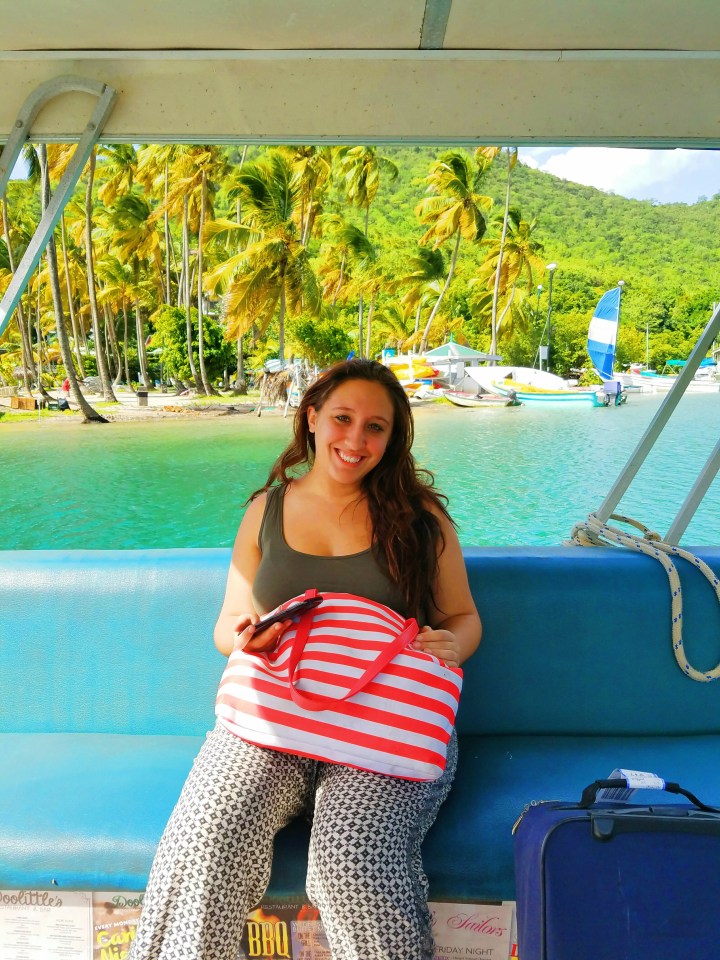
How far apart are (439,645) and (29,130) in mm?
1371

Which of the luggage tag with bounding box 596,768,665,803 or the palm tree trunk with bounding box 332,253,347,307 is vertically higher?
the palm tree trunk with bounding box 332,253,347,307

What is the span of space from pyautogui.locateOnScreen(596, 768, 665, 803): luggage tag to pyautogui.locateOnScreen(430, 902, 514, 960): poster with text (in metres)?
0.27

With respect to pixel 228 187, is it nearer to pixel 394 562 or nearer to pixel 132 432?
pixel 132 432

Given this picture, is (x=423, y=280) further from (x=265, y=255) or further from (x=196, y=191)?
(x=196, y=191)

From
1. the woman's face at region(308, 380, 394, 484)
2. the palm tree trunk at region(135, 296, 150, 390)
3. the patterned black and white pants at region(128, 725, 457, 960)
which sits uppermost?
the woman's face at region(308, 380, 394, 484)

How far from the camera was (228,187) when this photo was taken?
979 inches

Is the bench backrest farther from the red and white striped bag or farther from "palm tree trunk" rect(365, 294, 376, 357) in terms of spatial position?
"palm tree trunk" rect(365, 294, 376, 357)

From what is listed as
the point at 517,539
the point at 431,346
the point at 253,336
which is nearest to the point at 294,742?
the point at 517,539

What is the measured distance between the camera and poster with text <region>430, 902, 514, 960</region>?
1.29 metres

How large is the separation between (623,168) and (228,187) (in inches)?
975

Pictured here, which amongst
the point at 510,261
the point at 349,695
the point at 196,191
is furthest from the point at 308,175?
the point at 349,695

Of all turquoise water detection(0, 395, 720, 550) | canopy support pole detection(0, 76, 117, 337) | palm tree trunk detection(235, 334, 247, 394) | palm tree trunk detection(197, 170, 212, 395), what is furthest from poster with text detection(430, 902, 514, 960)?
palm tree trunk detection(235, 334, 247, 394)

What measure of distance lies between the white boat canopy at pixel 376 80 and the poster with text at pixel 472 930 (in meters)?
1.49

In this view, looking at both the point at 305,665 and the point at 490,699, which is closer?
the point at 305,665
